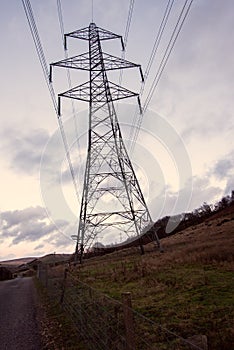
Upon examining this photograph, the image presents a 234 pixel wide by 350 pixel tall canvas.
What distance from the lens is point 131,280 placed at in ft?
61.3

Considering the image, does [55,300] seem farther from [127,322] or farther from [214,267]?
[127,322]

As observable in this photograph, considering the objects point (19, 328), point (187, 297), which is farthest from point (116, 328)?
point (19, 328)

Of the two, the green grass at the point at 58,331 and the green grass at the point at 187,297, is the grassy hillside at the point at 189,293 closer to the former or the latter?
the green grass at the point at 187,297

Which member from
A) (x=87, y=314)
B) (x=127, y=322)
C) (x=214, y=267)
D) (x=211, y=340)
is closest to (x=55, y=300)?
(x=214, y=267)

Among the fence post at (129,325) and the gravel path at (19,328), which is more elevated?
the gravel path at (19,328)

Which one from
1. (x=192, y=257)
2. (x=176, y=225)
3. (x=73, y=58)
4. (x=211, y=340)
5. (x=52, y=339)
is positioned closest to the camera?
(x=211, y=340)

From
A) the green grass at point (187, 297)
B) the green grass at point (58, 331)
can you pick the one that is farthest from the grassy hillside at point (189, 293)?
the green grass at point (58, 331)

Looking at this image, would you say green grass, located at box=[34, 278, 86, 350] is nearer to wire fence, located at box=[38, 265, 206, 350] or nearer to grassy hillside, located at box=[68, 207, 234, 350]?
wire fence, located at box=[38, 265, 206, 350]

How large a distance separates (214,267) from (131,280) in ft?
12.7

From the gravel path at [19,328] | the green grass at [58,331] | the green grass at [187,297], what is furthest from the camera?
the gravel path at [19,328]

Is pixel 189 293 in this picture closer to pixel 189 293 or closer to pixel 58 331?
pixel 189 293

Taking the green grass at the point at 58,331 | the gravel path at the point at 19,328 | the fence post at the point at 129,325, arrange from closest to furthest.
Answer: the fence post at the point at 129,325, the green grass at the point at 58,331, the gravel path at the point at 19,328

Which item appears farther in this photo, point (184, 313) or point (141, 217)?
point (141, 217)

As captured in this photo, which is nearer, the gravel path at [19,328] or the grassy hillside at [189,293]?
the grassy hillside at [189,293]
